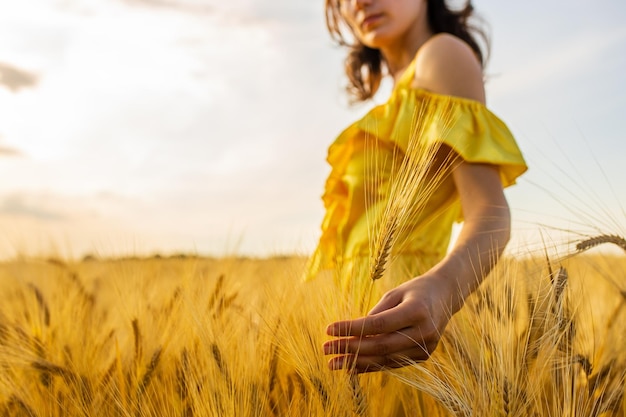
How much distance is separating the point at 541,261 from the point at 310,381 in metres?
0.39

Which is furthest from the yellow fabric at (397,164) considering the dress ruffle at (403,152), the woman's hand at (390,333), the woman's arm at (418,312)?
the woman's hand at (390,333)

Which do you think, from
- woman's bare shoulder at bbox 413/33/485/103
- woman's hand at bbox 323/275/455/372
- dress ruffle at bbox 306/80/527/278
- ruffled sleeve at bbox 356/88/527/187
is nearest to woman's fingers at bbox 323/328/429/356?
woman's hand at bbox 323/275/455/372

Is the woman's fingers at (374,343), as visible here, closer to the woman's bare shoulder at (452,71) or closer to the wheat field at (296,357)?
the wheat field at (296,357)

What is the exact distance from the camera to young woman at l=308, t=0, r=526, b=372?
0.62 metres

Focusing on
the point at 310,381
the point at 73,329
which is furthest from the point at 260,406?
the point at 73,329

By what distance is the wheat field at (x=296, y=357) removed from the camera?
26.0 inches

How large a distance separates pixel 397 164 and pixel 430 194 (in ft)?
1.18

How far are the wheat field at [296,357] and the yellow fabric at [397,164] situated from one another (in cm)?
17

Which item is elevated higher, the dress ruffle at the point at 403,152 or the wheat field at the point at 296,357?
the dress ruffle at the point at 403,152

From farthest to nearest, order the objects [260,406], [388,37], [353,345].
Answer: [388,37]
[260,406]
[353,345]

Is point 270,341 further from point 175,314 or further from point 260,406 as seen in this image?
point 175,314

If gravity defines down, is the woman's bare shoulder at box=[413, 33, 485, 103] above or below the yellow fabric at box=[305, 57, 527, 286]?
above

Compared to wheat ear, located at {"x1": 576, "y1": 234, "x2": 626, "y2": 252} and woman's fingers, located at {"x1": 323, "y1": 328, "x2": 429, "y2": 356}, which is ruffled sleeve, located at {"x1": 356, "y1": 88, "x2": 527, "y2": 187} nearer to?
wheat ear, located at {"x1": 576, "y1": 234, "x2": 626, "y2": 252}

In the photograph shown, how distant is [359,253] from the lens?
1182 millimetres
